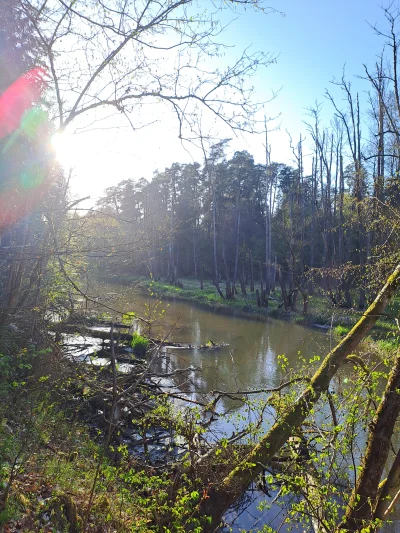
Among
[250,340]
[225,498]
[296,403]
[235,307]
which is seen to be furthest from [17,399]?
[235,307]

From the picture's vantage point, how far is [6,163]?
5602 millimetres

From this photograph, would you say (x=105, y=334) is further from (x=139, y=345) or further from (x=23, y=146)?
(x=23, y=146)

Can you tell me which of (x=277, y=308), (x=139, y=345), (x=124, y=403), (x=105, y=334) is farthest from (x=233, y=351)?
(x=277, y=308)

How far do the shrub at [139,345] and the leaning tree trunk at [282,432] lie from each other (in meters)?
7.21

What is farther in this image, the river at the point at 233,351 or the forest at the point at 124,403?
the river at the point at 233,351

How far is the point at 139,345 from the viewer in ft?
37.4

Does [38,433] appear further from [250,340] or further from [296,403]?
[250,340]

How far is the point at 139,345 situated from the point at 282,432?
7579 mm

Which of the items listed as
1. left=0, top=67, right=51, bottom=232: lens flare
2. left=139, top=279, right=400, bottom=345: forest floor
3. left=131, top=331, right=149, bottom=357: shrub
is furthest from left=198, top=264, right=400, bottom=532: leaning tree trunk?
left=139, top=279, right=400, bottom=345: forest floor

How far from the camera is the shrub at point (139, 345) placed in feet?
37.0

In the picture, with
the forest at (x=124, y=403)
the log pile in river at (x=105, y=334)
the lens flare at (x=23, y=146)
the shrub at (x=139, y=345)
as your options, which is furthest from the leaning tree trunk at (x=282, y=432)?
the shrub at (x=139, y=345)

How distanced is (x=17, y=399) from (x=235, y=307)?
20.2 meters

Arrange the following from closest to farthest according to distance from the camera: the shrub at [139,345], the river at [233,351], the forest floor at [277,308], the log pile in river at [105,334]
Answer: the river at [233,351] < the log pile in river at [105,334] < the shrub at [139,345] < the forest floor at [277,308]

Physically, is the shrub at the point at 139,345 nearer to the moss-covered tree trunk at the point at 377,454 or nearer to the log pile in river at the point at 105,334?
the log pile in river at the point at 105,334
